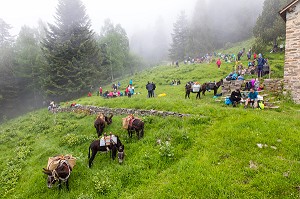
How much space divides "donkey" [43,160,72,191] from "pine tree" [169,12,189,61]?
2523 inches

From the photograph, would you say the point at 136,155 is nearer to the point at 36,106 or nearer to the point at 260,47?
the point at 260,47

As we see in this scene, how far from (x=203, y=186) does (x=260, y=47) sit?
128ft

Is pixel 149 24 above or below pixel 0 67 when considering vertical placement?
above

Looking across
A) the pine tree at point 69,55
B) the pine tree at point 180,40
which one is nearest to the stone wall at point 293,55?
the pine tree at point 69,55

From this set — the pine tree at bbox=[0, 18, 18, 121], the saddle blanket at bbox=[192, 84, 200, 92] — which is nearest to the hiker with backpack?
the saddle blanket at bbox=[192, 84, 200, 92]

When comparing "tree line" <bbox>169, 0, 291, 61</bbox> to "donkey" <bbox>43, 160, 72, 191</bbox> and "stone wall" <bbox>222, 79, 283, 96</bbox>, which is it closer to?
"stone wall" <bbox>222, 79, 283, 96</bbox>

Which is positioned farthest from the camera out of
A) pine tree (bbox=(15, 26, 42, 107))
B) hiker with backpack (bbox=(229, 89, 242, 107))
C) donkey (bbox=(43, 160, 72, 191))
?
pine tree (bbox=(15, 26, 42, 107))

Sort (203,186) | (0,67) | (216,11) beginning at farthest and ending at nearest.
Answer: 1. (216,11)
2. (0,67)
3. (203,186)

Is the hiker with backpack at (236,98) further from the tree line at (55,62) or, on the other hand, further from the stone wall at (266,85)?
the tree line at (55,62)

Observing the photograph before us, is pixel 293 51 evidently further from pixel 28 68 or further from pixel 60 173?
pixel 28 68

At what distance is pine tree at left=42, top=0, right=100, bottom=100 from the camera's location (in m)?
38.1

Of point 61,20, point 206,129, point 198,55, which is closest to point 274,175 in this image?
point 206,129

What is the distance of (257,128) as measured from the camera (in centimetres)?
1219

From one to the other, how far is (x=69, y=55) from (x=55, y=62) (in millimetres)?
2693
